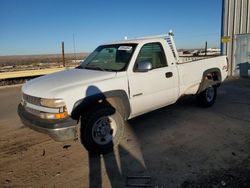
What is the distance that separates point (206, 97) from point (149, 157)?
3.42m

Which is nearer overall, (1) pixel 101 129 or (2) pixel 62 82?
(2) pixel 62 82

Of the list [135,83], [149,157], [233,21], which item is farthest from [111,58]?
[233,21]

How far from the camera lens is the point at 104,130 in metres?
4.17

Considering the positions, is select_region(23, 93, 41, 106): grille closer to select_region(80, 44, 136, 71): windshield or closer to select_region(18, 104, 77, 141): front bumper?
select_region(18, 104, 77, 141): front bumper

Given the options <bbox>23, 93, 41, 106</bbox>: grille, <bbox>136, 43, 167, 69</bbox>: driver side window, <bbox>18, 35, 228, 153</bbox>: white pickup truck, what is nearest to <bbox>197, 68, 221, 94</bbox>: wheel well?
<bbox>18, 35, 228, 153</bbox>: white pickup truck

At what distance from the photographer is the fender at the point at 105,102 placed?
3721 mm

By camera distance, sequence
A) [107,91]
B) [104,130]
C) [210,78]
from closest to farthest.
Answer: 1. [107,91]
2. [104,130]
3. [210,78]

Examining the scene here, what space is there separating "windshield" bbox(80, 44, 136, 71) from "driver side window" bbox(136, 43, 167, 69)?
0.76 ft

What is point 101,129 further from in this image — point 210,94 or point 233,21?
point 233,21

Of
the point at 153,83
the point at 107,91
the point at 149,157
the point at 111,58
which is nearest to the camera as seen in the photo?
the point at 149,157

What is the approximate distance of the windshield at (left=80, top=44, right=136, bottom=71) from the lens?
4.57 metres

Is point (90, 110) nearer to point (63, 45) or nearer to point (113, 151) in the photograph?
point (113, 151)

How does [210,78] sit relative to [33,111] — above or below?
above

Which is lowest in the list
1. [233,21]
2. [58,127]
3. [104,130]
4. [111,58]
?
[104,130]
